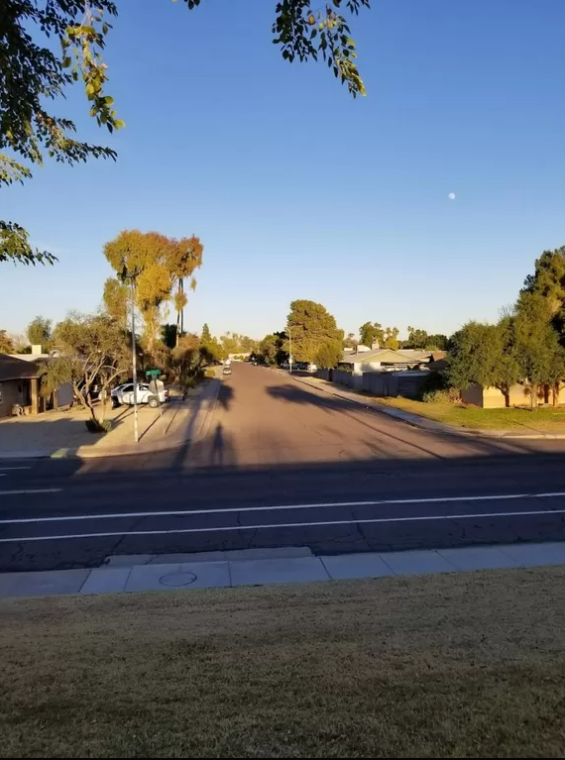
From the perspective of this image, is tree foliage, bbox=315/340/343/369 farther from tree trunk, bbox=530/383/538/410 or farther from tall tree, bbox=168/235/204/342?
tree trunk, bbox=530/383/538/410

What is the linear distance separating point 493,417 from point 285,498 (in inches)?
884

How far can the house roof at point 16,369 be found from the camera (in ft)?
120

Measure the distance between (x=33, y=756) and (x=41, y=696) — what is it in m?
0.91

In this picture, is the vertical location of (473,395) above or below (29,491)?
above

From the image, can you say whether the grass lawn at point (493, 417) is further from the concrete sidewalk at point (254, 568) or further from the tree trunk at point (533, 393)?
the concrete sidewalk at point (254, 568)

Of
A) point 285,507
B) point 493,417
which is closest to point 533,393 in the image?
point 493,417

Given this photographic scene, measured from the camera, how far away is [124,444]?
25.4 meters

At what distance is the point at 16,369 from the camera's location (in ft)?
126

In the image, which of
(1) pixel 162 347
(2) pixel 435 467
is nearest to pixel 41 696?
(2) pixel 435 467

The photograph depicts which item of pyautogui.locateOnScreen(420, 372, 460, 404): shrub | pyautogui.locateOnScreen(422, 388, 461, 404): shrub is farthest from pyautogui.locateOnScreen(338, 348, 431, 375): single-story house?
pyautogui.locateOnScreen(422, 388, 461, 404): shrub

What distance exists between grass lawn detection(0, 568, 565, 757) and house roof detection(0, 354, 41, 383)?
32339mm

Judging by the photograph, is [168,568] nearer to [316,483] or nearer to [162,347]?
[316,483]

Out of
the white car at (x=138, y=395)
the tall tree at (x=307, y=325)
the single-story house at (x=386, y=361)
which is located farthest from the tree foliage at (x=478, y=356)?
the tall tree at (x=307, y=325)

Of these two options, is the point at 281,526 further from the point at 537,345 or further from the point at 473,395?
the point at 473,395
